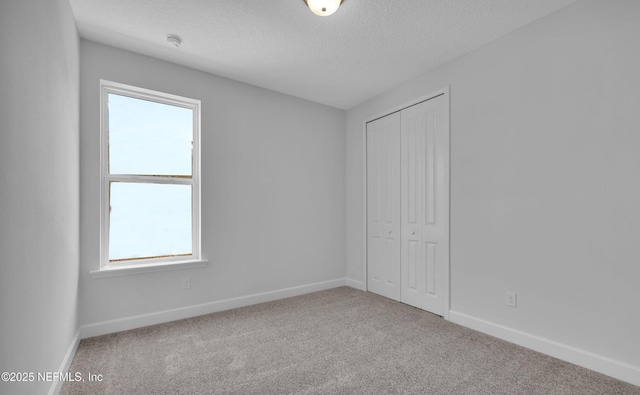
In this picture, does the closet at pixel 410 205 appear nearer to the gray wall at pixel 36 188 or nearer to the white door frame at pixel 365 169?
the white door frame at pixel 365 169

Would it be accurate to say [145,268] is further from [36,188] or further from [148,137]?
[36,188]

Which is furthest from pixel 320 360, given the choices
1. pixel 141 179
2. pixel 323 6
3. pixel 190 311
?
pixel 323 6

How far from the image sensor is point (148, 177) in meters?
2.96

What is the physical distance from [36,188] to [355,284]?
142 inches

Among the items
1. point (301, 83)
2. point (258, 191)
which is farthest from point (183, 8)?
point (258, 191)

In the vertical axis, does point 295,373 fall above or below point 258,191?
below

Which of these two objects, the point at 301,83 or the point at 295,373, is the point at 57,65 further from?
the point at 295,373

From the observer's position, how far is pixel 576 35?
218cm

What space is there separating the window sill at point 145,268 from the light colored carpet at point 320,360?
20.9 inches

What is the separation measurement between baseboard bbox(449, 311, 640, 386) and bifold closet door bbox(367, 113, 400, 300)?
1.03m

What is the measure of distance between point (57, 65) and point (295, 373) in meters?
2.53

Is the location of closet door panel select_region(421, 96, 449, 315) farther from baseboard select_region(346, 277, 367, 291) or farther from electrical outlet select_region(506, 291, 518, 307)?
baseboard select_region(346, 277, 367, 291)

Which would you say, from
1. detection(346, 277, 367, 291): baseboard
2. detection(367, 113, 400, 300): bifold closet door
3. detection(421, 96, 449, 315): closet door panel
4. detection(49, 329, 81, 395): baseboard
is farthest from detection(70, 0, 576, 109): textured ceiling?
detection(346, 277, 367, 291): baseboard

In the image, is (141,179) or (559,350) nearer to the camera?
(559,350)
